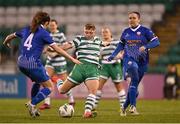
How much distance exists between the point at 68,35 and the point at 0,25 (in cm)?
328

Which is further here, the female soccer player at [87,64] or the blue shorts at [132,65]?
the blue shorts at [132,65]

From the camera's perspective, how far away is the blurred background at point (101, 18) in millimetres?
27312

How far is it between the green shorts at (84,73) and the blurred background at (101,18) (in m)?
12.6

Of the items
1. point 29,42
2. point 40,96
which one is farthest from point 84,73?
point 29,42

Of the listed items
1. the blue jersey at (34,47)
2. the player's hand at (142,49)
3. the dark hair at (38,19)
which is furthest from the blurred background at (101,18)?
the dark hair at (38,19)

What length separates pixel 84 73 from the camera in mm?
13734

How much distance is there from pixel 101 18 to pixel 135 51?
50.6 ft

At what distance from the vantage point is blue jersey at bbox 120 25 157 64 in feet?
47.3

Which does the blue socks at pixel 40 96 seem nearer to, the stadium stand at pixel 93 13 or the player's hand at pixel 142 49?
the player's hand at pixel 142 49

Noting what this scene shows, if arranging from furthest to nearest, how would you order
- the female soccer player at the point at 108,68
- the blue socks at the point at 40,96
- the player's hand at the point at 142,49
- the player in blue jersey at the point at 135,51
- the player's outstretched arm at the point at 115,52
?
the female soccer player at the point at 108,68
the player's outstretched arm at the point at 115,52
the player in blue jersey at the point at 135,51
the player's hand at the point at 142,49
the blue socks at the point at 40,96

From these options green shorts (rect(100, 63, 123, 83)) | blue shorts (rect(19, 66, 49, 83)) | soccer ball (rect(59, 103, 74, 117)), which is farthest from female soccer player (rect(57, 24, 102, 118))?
green shorts (rect(100, 63, 123, 83))

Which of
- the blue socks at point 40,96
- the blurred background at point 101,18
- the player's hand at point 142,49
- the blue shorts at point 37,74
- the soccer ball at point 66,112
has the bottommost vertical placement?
the soccer ball at point 66,112

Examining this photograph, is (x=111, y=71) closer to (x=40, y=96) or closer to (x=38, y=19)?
(x=40, y=96)

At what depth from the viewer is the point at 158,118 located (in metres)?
13.1
